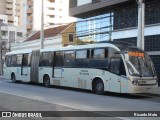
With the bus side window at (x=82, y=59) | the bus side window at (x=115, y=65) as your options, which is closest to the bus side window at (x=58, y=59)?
the bus side window at (x=82, y=59)

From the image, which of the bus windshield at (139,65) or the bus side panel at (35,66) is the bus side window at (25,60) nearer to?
the bus side panel at (35,66)

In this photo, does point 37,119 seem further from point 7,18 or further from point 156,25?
point 7,18

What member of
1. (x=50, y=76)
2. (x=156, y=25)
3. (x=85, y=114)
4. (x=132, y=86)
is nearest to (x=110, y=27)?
(x=156, y=25)

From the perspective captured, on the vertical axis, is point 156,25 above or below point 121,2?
below

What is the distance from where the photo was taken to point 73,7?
120 feet

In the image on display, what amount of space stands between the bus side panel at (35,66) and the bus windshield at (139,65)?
10.6 metres

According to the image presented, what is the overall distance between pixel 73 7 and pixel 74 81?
14.4 metres

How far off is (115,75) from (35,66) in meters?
10.3

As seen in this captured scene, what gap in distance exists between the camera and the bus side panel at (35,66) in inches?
1133

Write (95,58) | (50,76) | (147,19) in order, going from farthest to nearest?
(147,19) → (50,76) → (95,58)

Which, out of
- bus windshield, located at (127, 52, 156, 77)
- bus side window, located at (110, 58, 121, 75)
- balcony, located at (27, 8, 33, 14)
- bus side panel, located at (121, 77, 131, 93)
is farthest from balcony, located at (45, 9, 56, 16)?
bus side panel, located at (121, 77, 131, 93)

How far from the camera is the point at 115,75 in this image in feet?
66.6

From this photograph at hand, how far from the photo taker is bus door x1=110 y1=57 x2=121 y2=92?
2011 cm

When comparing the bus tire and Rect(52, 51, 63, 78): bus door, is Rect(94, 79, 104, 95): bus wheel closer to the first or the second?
Rect(52, 51, 63, 78): bus door
